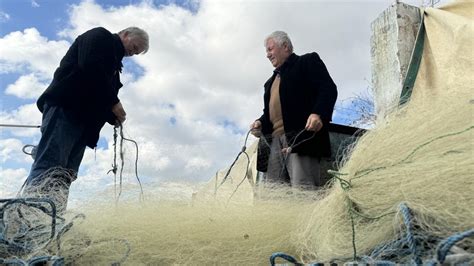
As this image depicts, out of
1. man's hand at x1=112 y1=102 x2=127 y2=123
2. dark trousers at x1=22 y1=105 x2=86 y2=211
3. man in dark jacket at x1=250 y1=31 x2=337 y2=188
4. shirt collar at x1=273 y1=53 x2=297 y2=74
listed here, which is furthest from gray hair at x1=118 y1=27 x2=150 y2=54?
shirt collar at x1=273 y1=53 x2=297 y2=74

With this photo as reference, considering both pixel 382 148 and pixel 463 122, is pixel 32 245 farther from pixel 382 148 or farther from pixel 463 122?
pixel 463 122

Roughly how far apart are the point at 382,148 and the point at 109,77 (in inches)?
91.5

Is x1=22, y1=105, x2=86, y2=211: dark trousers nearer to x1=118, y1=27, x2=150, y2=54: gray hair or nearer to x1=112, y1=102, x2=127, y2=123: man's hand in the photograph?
x1=112, y1=102, x2=127, y2=123: man's hand

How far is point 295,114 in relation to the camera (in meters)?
3.33

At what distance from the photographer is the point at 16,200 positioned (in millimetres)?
1718

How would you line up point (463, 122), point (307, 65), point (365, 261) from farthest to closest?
point (307, 65) < point (463, 122) < point (365, 261)

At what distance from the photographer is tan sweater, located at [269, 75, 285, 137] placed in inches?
136

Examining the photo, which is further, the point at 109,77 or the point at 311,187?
the point at 109,77

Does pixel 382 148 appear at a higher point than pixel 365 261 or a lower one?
higher

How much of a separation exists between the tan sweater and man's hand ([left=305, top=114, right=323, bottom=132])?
42cm

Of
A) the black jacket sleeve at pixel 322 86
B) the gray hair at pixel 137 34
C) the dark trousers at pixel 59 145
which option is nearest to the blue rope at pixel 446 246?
the black jacket sleeve at pixel 322 86

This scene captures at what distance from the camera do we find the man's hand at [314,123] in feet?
9.78

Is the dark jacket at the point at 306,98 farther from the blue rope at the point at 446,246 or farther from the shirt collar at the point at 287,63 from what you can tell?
the blue rope at the point at 446,246

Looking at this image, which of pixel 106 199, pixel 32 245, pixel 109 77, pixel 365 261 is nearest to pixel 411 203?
pixel 365 261
